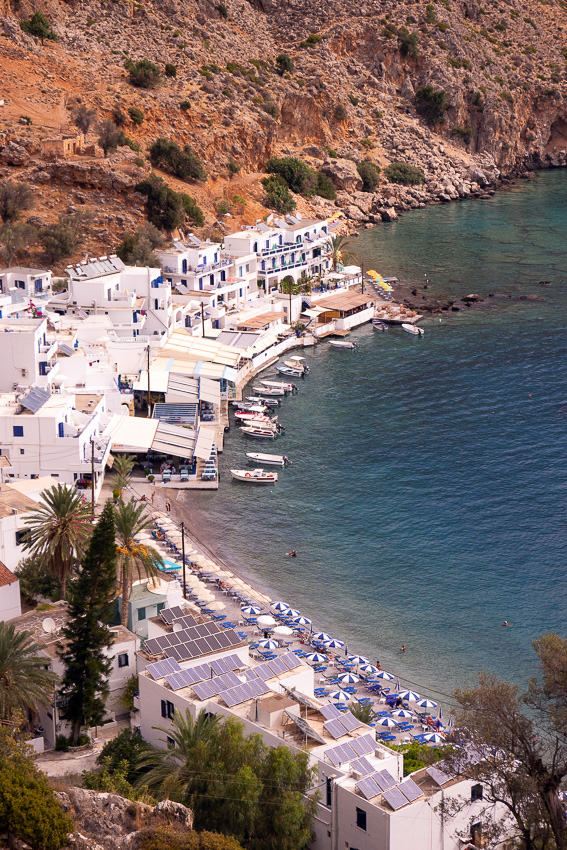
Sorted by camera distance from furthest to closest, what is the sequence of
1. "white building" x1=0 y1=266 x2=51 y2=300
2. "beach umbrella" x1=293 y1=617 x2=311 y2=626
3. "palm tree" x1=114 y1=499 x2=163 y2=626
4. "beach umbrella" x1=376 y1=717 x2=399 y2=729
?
"white building" x1=0 y1=266 x2=51 y2=300, "beach umbrella" x1=293 y1=617 x2=311 y2=626, "palm tree" x1=114 y1=499 x2=163 y2=626, "beach umbrella" x1=376 y1=717 x2=399 y2=729

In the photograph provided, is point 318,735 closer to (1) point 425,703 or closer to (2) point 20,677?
(2) point 20,677

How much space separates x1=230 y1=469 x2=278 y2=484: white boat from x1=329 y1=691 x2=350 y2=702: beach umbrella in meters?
27.7

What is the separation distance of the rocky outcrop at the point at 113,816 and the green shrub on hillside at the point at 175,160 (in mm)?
110656

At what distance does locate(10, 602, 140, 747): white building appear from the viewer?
44031 millimetres

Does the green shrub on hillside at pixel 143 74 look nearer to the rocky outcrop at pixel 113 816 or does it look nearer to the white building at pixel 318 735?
the white building at pixel 318 735

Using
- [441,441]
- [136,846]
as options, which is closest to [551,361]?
[441,441]

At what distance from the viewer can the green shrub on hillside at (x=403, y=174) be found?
177375mm

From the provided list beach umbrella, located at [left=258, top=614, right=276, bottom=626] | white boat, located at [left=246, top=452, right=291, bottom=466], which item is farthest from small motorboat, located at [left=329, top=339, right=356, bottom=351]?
beach umbrella, located at [left=258, top=614, right=276, bottom=626]

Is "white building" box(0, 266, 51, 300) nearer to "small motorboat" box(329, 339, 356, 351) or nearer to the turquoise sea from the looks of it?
the turquoise sea

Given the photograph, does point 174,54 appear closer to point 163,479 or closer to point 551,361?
point 551,361

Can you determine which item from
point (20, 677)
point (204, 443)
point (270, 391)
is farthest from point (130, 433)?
point (20, 677)

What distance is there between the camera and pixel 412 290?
124 m

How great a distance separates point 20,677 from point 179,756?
23.0 feet

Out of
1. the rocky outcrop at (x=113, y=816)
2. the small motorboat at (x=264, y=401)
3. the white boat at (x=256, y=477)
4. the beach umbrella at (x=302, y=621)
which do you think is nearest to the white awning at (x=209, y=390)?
the small motorboat at (x=264, y=401)
